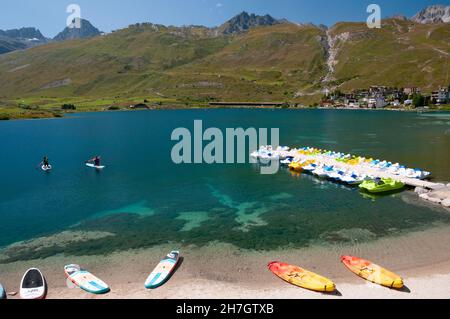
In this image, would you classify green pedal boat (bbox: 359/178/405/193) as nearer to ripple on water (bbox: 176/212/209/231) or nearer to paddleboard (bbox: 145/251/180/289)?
ripple on water (bbox: 176/212/209/231)

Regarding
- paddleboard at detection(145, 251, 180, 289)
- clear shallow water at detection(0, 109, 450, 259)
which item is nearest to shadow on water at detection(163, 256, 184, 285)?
paddleboard at detection(145, 251, 180, 289)

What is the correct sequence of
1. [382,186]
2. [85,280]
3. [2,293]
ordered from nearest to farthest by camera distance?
[2,293], [85,280], [382,186]

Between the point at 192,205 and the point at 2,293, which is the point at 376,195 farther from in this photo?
the point at 2,293

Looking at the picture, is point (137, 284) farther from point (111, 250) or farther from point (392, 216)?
point (392, 216)

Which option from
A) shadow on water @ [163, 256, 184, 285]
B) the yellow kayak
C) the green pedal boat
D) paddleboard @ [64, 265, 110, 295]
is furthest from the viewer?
the yellow kayak

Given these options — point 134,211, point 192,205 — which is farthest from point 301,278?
point 134,211
